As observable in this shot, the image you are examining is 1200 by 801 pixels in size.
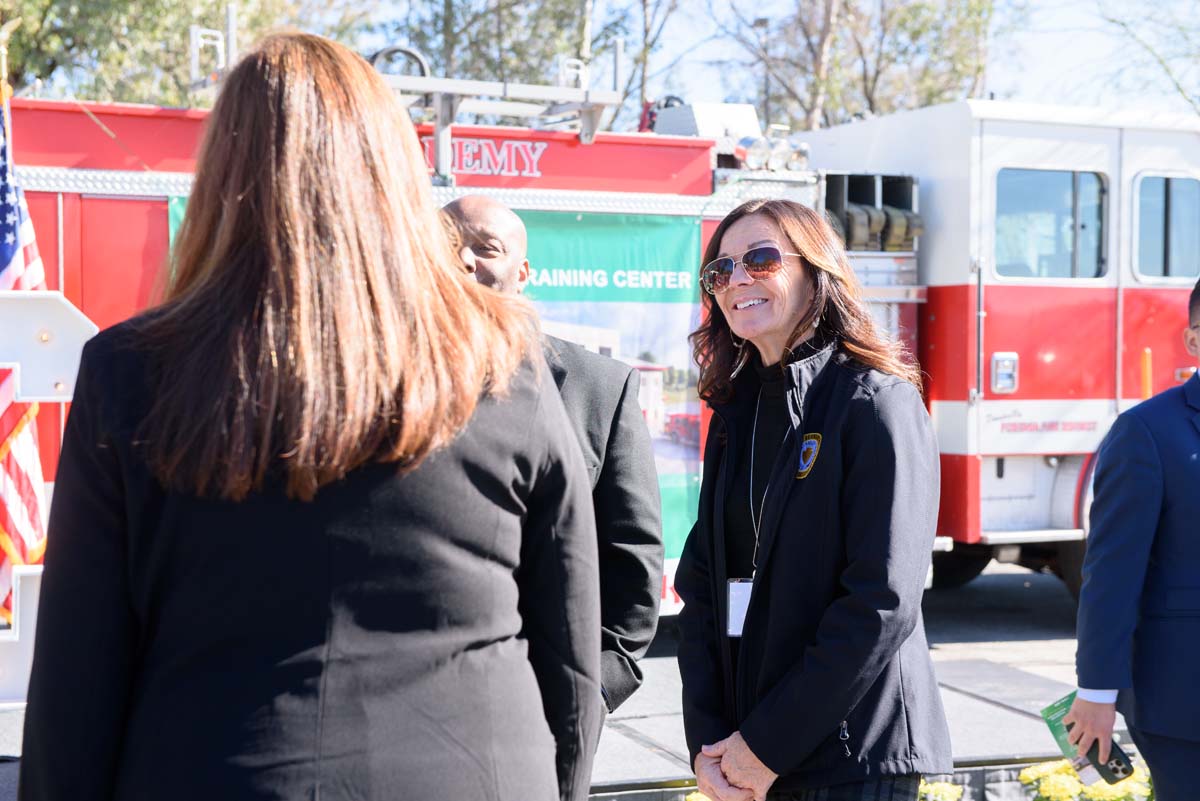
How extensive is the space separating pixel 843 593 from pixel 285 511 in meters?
1.25

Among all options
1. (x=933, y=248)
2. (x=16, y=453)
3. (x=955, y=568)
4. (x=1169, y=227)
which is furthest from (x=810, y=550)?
(x=955, y=568)

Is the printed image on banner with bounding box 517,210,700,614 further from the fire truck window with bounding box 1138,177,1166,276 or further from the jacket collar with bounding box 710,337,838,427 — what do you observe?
the jacket collar with bounding box 710,337,838,427

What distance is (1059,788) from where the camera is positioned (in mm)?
3695

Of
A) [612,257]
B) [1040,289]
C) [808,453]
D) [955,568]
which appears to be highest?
[612,257]

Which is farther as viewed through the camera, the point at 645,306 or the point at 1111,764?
the point at 645,306

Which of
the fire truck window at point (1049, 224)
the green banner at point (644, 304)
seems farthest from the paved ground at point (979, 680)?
the fire truck window at point (1049, 224)

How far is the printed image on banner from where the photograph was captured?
6.43 meters

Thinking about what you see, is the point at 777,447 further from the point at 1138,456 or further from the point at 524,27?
the point at 524,27

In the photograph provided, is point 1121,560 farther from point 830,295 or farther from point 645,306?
point 645,306

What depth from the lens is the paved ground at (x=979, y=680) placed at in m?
4.92

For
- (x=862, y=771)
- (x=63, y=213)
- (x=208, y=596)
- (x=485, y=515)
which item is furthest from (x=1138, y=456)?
(x=63, y=213)

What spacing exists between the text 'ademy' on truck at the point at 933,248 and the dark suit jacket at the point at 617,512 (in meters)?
3.43

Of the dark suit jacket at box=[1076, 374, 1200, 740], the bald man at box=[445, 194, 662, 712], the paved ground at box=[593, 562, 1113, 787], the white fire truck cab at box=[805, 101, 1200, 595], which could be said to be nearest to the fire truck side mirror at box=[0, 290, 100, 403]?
the paved ground at box=[593, 562, 1113, 787]

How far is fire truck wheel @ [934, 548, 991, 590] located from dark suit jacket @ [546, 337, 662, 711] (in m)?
6.37
